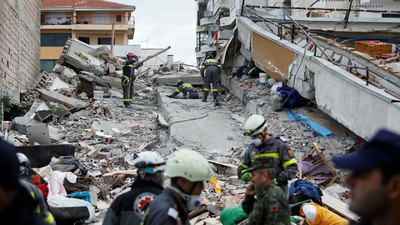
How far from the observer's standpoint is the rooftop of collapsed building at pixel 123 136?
8.42 metres

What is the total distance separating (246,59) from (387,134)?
16.0 m

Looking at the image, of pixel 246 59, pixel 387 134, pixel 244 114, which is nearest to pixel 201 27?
pixel 246 59

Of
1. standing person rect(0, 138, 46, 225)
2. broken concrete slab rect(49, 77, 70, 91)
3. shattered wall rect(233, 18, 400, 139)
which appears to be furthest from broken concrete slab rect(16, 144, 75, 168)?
broken concrete slab rect(49, 77, 70, 91)

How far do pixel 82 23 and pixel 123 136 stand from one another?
1699 inches

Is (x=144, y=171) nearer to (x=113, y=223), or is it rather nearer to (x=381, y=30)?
(x=113, y=223)

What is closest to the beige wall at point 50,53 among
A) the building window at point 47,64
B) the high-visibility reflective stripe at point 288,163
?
the building window at point 47,64

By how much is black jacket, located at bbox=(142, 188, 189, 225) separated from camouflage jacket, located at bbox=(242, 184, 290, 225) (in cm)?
113

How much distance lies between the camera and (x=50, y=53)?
50219 millimetres

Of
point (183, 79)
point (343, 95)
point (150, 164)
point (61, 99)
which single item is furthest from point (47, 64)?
point (150, 164)

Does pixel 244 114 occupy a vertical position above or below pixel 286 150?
below

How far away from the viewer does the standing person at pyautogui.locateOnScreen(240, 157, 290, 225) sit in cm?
394

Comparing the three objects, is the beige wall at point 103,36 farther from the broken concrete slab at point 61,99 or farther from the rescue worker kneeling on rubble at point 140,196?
the rescue worker kneeling on rubble at point 140,196

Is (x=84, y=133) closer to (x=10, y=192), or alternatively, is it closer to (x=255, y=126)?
(x=255, y=126)

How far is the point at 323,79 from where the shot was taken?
1120cm
